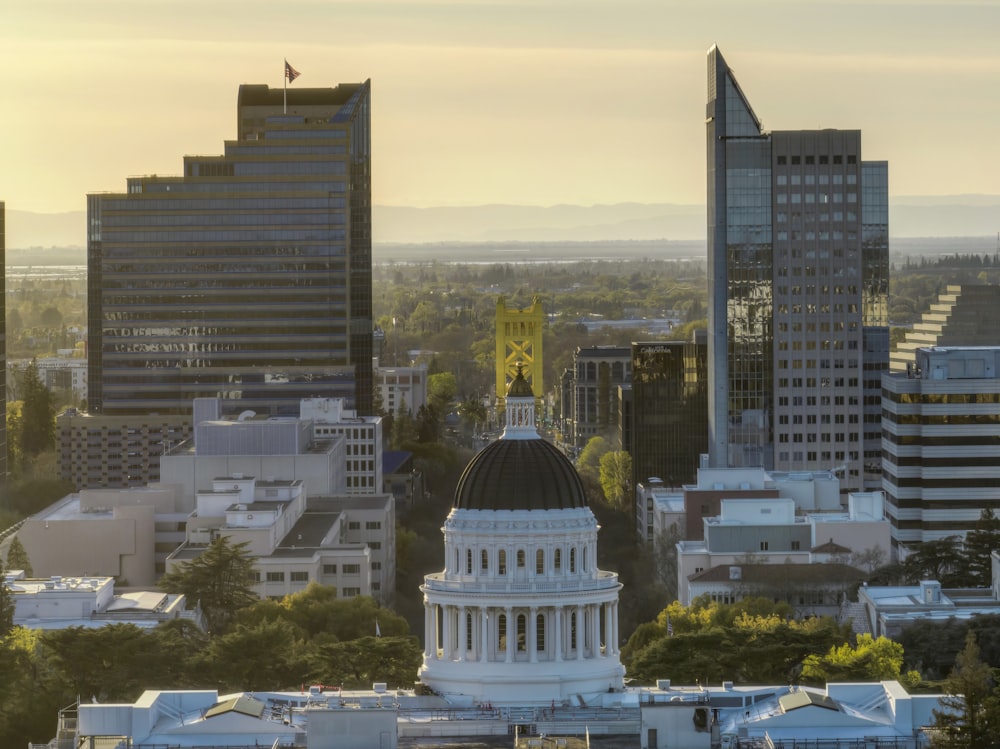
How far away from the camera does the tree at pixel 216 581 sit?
17962 centimetres

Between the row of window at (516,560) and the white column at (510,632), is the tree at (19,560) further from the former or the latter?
the white column at (510,632)

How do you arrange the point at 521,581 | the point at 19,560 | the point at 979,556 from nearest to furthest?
1. the point at 521,581
2. the point at 979,556
3. the point at 19,560

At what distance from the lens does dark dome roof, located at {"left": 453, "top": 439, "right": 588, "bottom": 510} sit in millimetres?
135125

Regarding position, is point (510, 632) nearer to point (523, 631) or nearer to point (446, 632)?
point (523, 631)

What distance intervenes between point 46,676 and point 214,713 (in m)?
33.5

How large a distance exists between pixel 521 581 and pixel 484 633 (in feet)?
7.70

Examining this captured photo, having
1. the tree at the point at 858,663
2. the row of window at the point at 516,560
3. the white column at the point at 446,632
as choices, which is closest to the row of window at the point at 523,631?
the white column at the point at 446,632

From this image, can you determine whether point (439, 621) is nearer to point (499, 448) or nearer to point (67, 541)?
point (499, 448)

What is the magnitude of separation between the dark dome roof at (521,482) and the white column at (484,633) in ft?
12.8

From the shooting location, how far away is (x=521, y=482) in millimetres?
135125

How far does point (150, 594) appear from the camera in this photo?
179 m

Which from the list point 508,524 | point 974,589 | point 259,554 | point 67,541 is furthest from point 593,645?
point 67,541

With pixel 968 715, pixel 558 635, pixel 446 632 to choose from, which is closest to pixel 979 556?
pixel 558 635

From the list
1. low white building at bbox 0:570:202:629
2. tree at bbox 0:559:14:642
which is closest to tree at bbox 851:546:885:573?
low white building at bbox 0:570:202:629
